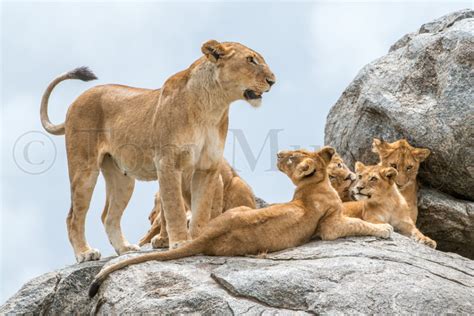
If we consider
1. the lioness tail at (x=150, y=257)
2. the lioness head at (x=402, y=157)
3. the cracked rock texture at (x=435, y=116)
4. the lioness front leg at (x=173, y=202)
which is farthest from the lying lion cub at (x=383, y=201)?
the lioness tail at (x=150, y=257)

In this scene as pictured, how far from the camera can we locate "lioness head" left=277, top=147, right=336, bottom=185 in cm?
1016

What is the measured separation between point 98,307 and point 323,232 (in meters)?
2.42

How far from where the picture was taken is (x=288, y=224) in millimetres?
9672

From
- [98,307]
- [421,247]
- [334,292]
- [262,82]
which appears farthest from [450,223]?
[98,307]

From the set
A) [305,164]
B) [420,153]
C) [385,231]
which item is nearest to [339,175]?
[420,153]

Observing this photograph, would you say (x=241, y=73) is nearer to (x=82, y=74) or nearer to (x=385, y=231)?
(x=385, y=231)

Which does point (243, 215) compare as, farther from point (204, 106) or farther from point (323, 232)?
point (204, 106)

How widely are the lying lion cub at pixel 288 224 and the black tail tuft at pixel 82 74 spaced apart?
10.6ft

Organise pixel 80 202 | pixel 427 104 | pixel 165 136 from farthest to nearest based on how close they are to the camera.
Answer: pixel 427 104 < pixel 80 202 < pixel 165 136

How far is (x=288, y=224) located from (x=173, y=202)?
4.41 ft

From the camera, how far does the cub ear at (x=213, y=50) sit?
34.7 feet

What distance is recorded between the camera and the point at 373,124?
41.4 feet

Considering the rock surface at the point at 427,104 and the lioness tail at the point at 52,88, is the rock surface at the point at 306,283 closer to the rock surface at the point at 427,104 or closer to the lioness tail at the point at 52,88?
the rock surface at the point at 427,104

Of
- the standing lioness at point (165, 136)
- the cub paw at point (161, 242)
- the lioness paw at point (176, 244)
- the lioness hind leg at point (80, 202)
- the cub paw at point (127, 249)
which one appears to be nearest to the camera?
the lioness paw at point (176, 244)
